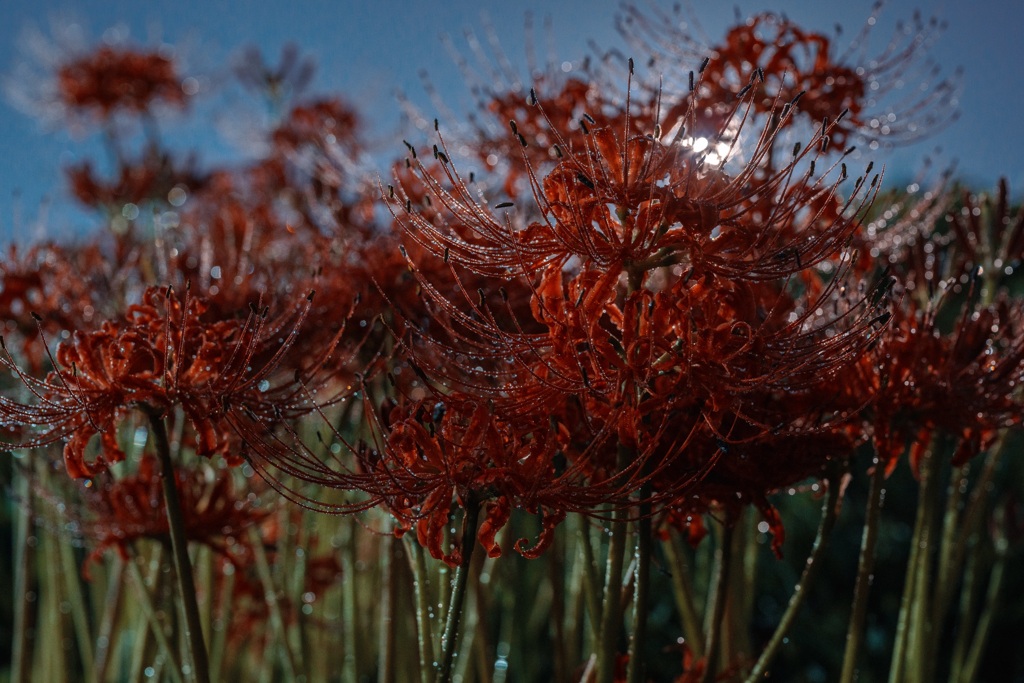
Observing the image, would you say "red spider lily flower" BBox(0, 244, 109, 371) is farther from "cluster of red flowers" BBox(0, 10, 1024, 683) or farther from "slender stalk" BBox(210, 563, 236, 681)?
"slender stalk" BBox(210, 563, 236, 681)

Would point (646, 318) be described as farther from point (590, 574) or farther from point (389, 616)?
point (389, 616)

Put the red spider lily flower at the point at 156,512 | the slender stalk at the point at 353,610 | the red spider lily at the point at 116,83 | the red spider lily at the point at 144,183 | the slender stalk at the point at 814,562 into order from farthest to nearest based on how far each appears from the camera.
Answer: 1. the red spider lily at the point at 116,83
2. the red spider lily at the point at 144,183
3. the slender stalk at the point at 353,610
4. the red spider lily flower at the point at 156,512
5. the slender stalk at the point at 814,562

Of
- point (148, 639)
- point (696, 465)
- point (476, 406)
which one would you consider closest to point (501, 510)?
point (476, 406)

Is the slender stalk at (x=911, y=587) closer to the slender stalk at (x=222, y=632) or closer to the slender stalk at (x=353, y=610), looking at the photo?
the slender stalk at (x=353, y=610)

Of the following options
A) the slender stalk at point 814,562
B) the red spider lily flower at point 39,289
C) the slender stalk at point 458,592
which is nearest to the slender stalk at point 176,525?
the slender stalk at point 458,592

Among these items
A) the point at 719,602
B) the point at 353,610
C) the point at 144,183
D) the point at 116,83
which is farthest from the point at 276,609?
the point at 116,83

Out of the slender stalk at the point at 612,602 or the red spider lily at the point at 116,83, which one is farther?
the red spider lily at the point at 116,83
